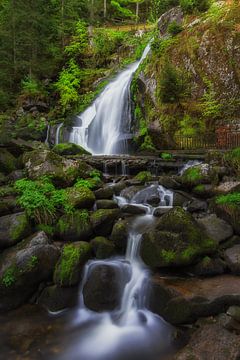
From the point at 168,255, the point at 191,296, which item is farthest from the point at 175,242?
the point at 191,296

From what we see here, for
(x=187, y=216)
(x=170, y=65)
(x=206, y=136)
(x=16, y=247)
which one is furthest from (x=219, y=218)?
(x=170, y=65)

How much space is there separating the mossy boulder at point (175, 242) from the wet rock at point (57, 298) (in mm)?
1747

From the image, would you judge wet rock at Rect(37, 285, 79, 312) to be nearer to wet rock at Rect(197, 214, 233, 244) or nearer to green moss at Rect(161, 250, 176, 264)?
green moss at Rect(161, 250, 176, 264)

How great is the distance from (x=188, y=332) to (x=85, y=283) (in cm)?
244

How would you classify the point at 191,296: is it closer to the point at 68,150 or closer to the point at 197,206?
the point at 197,206

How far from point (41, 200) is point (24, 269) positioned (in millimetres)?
2255

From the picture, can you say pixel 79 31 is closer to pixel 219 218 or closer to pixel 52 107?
pixel 52 107

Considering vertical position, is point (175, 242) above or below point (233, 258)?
above

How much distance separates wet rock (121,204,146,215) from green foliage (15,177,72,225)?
5.38ft

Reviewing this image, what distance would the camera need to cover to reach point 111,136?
Result: 57.1 ft

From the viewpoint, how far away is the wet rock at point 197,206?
369 inches

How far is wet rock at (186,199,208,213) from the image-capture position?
938 centimetres

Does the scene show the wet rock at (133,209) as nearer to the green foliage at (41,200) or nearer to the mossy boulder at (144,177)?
the green foliage at (41,200)

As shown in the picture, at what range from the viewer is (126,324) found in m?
6.52
